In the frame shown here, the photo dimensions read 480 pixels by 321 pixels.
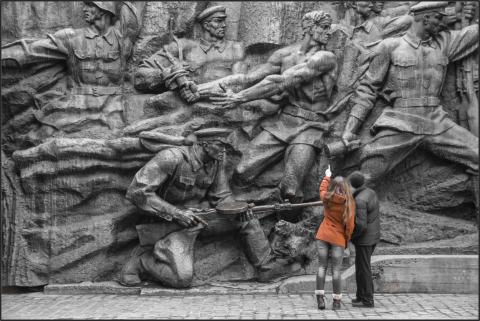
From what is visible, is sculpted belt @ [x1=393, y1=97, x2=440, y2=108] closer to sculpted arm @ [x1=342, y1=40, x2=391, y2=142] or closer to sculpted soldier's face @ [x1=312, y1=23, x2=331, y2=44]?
sculpted arm @ [x1=342, y1=40, x2=391, y2=142]

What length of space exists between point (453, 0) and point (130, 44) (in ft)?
15.7

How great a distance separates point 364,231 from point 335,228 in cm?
35

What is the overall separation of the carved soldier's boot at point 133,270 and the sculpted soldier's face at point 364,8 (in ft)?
15.7

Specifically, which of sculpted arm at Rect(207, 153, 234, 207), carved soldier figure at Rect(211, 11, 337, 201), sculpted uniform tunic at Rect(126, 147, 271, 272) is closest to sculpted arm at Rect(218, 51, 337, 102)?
carved soldier figure at Rect(211, 11, 337, 201)

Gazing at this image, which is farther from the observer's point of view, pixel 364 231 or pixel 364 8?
pixel 364 8

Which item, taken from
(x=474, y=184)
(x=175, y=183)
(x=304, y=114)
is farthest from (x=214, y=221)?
(x=474, y=184)

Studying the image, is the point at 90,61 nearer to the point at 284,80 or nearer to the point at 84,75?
the point at 84,75

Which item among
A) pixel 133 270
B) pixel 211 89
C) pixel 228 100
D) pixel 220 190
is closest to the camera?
pixel 133 270

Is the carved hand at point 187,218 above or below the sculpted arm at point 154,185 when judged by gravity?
below

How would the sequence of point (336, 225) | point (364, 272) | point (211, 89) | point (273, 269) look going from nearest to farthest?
point (336, 225)
point (364, 272)
point (273, 269)
point (211, 89)

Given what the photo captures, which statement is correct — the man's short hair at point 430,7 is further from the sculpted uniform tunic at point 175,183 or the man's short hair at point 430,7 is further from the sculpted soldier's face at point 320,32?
the sculpted uniform tunic at point 175,183

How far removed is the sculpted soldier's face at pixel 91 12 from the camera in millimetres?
10078

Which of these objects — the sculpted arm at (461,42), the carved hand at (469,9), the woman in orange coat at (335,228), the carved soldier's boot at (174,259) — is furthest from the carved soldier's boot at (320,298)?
the carved hand at (469,9)

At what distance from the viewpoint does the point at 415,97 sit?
9766 millimetres
